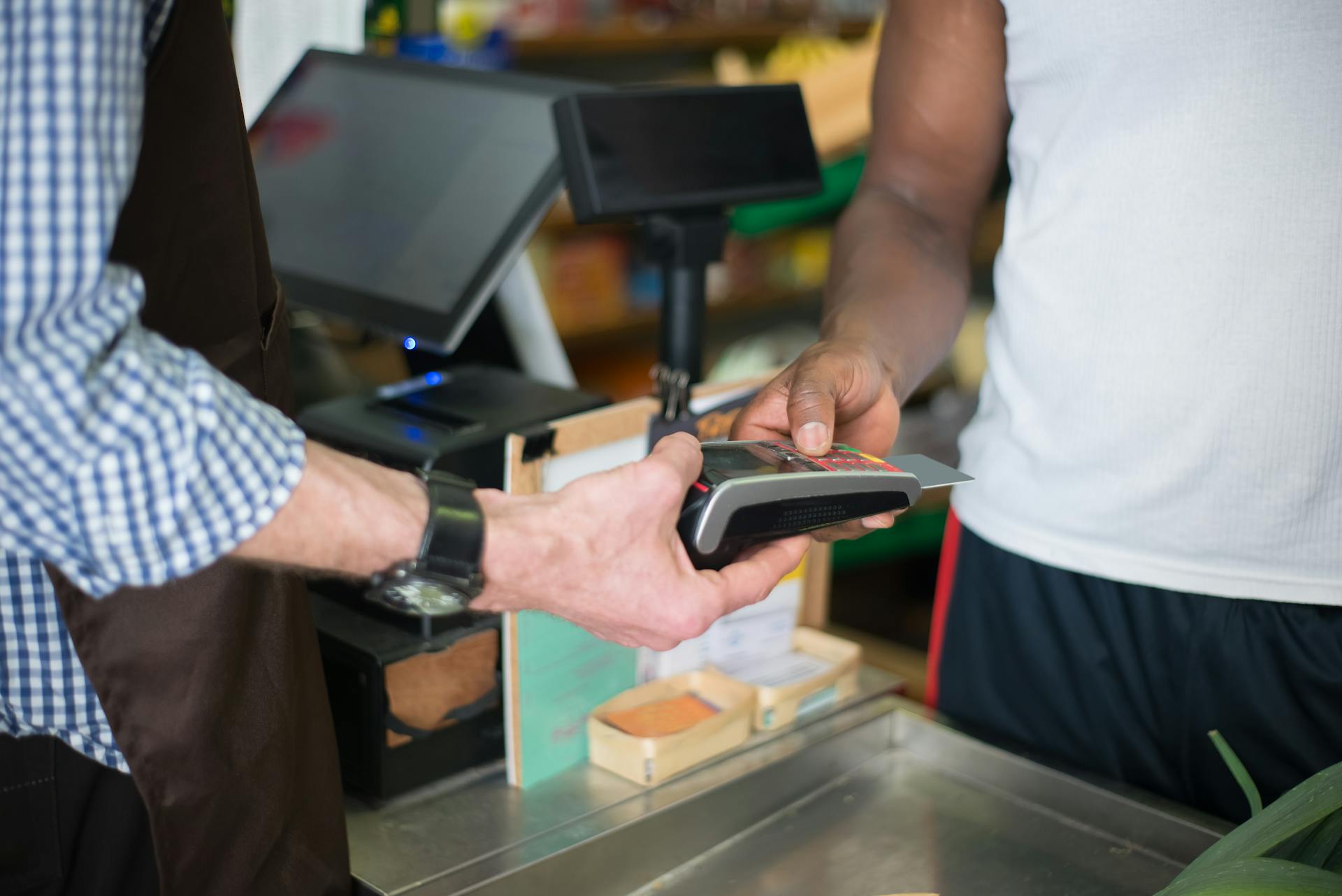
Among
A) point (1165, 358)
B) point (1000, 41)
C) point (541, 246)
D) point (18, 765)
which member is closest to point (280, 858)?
point (18, 765)

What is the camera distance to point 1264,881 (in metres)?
0.69

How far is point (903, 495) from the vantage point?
2.80 feet

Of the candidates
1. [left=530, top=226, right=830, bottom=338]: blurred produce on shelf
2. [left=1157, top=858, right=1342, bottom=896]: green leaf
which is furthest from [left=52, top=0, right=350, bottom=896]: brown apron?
[left=530, top=226, right=830, bottom=338]: blurred produce on shelf

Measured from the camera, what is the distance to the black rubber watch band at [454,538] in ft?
2.28

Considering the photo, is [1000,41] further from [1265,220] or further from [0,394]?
[0,394]

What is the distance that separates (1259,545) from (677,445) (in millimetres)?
537

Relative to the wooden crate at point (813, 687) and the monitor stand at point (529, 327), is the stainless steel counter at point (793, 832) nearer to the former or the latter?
the wooden crate at point (813, 687)

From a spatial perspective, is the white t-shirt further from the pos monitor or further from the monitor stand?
the monitor stand

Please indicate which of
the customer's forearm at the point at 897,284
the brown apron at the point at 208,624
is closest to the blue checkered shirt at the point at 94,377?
the brown apron at the point at 208,624

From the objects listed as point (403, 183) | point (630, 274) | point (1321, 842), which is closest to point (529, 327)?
point (403, 183)

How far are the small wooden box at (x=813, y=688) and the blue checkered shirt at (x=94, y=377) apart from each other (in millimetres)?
616

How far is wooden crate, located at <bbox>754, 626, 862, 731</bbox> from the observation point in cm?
115

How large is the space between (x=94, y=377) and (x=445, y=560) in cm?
21

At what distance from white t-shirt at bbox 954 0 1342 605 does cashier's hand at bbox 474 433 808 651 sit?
1.44 feet
